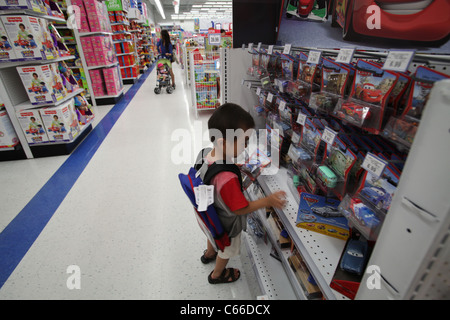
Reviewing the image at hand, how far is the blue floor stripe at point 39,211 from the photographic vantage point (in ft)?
6.10

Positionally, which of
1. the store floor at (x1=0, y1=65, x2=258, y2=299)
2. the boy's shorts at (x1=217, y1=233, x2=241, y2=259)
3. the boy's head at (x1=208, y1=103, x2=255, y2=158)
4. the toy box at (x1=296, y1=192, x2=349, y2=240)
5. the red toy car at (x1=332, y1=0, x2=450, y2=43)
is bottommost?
the store floor at (x1=0, y1=65, x2=258, y2=299)

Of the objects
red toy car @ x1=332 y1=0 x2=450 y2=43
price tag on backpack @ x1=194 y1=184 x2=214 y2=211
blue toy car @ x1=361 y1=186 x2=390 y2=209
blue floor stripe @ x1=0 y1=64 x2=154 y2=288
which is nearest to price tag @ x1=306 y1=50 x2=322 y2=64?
red toy car @ x1=332 y1=0 x2=450 y2=43

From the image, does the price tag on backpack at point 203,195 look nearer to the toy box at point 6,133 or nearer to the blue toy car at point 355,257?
the blue toy car at point 355,257

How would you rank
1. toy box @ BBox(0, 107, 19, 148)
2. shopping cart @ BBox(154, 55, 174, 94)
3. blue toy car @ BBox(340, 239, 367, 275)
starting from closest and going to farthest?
1. blue toy car @ BBox(340, 239, 367, 275)
2. toy box @ BBox(0, 107, 19, 148)
3. shopping cart @ BBox(154, 55, 174, 94)

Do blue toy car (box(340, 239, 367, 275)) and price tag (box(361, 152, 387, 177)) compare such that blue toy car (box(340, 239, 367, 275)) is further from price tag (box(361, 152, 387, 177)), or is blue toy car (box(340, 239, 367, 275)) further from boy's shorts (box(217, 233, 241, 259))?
boy's shorts (box(217, 233, 241, 259))

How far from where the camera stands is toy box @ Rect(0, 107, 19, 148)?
304 cm

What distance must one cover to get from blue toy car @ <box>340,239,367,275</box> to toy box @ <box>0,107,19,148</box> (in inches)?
159

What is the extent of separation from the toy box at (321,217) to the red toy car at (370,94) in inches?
22.2

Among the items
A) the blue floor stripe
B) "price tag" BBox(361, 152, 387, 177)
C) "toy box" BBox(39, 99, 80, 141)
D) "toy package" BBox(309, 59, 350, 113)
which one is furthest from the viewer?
"toy box" BBox(39, 99, 80, 141)

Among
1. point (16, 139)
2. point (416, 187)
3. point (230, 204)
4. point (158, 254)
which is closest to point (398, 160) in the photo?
point (416, 187)

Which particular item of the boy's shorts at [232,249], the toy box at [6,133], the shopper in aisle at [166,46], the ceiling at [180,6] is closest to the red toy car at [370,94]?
the boy's shorts at [232,249]

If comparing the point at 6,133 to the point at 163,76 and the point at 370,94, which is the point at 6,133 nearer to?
the point at 370,94

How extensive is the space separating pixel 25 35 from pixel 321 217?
366cm

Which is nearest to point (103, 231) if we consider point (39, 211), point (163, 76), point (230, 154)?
point (39, 211)
